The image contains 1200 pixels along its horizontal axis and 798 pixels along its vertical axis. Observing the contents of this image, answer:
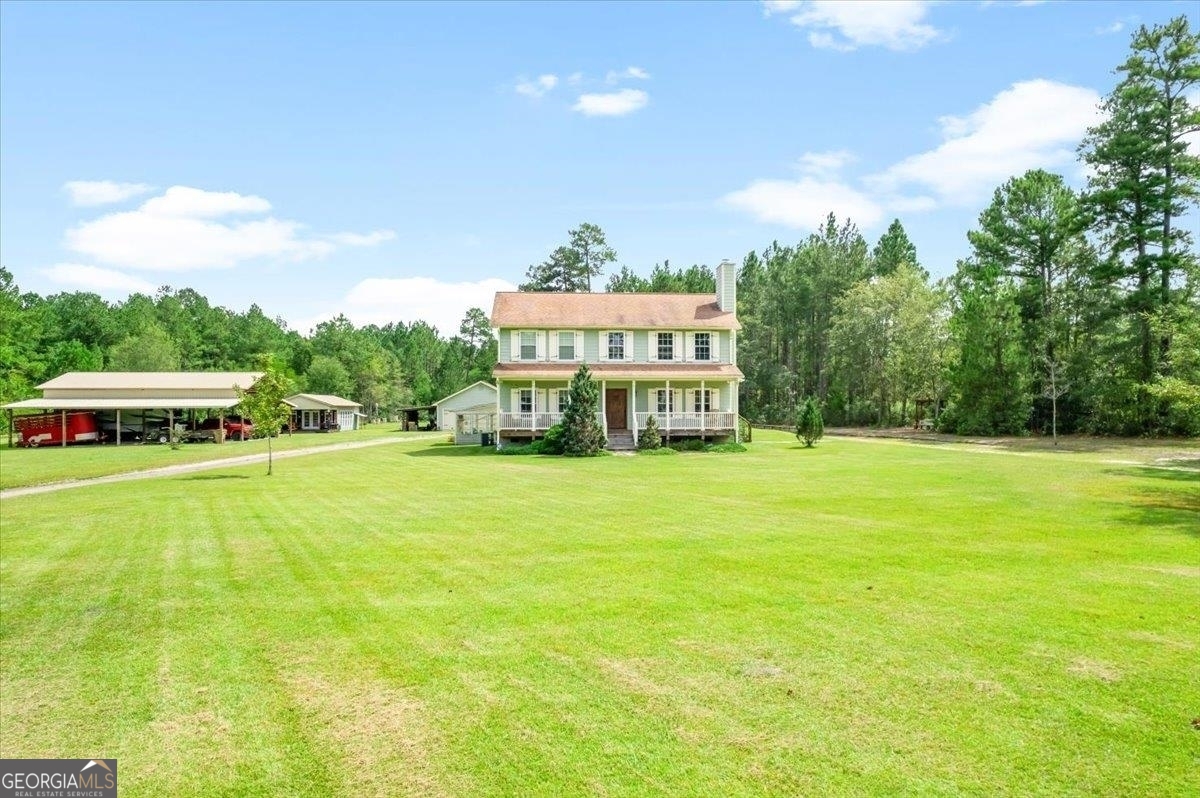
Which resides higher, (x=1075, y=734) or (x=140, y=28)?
(x=140, y=28)

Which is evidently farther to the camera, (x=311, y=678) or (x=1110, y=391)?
(x=1110, y=391)

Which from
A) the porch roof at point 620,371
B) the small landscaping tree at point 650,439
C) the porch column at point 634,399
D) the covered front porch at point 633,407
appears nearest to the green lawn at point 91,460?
the covered front porch at point 633,407

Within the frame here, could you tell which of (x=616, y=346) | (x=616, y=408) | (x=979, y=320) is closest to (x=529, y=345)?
(x=616, y=346)

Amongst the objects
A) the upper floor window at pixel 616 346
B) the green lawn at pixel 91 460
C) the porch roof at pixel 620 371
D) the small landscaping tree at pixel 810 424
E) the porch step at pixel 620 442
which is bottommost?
the green lawn at pixel 91 460

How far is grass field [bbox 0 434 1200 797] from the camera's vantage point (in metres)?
4.14

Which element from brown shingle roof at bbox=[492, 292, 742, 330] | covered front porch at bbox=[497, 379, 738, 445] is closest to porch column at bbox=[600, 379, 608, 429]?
covered front porch at bbox=[497, 379, 738, 445]

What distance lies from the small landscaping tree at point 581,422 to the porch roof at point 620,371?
3424 mm

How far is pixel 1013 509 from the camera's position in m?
12.8

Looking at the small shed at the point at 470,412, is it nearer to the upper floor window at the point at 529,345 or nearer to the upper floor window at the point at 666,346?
the upper floor window at the point at 529,345

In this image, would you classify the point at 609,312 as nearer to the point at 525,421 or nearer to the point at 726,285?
the point at 726,285

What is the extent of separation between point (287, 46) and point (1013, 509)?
17895mm

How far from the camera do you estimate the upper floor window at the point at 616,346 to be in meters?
34.0

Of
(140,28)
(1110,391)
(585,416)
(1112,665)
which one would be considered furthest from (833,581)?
(1110,391)

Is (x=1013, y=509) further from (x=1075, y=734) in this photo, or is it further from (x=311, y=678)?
(x=311, y=678)
